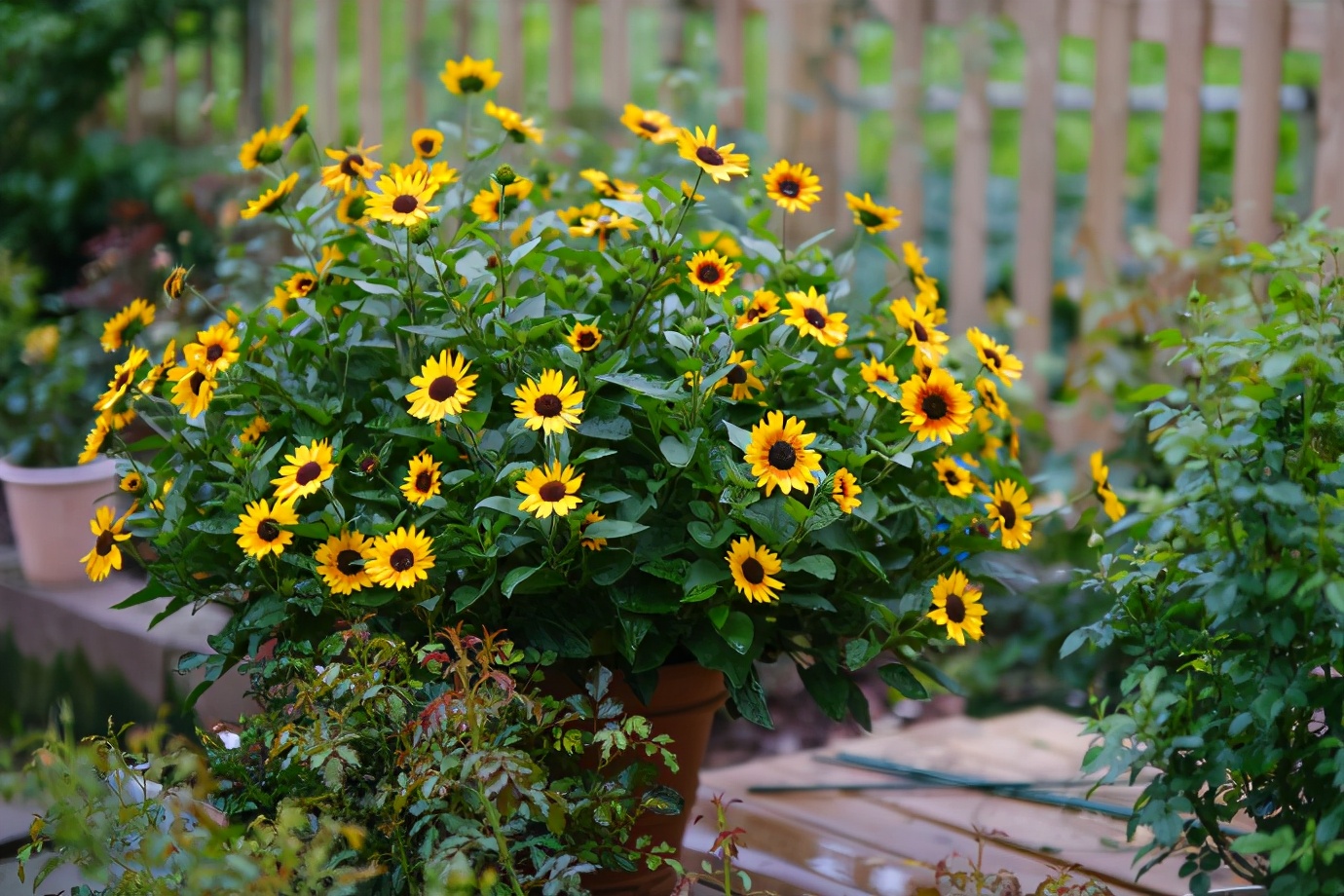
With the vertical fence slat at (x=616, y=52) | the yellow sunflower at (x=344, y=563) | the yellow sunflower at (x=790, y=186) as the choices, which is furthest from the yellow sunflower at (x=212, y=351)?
the vertical fence slat at (x=616, y=52)

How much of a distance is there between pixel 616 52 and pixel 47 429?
1.68 metres

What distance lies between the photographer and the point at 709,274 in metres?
1.30

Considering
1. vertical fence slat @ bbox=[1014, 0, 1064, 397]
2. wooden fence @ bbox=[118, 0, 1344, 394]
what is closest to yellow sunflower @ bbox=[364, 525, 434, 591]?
wooden fence @ bbox=[118, 0, 1344, 394]

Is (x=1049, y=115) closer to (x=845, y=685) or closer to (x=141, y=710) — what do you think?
(x=845, y=685)

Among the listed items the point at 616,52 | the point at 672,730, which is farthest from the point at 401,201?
the point at 616,52

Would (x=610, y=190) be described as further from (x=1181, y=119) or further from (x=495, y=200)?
(x=1181, y=119)

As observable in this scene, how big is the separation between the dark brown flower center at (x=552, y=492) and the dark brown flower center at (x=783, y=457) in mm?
192

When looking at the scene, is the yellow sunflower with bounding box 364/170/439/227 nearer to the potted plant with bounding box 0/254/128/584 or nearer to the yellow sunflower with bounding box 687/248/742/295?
the yellow sunflower with bounding box 687/248/742/295

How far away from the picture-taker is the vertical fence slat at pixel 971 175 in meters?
2.85

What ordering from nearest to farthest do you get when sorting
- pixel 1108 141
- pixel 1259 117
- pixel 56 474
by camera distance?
pixel 56 474, pixel 1259 117, pixel 1108 141

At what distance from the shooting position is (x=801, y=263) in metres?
1.53

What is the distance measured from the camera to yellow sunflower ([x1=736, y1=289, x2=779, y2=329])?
129 centimetres

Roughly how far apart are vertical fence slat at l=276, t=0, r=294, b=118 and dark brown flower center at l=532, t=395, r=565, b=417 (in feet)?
11.5

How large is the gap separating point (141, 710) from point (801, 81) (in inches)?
76.7
